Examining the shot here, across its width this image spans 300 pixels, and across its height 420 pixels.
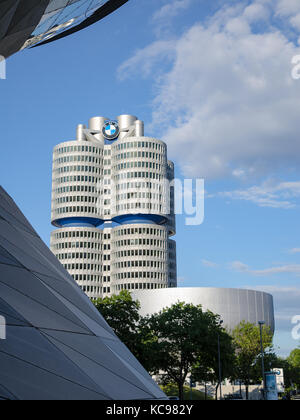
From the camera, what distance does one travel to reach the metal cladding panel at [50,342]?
8.55 meters

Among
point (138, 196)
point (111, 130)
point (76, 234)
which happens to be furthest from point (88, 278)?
point (111, 130)

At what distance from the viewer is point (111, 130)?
18812 cm

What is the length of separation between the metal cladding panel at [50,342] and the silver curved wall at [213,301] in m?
113

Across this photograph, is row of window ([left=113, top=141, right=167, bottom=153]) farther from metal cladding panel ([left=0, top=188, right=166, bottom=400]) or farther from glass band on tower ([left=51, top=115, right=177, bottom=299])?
metal cladding panel ([left=0, top=188, right=166, bottom=400])

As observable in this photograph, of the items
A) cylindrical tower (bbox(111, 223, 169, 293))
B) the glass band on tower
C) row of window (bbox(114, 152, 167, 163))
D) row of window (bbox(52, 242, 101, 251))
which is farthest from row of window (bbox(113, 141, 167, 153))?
row of window (bbox(52, 242, 101, 251))

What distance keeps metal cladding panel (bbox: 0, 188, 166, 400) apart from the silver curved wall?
113 metres

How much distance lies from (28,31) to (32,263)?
7.60m

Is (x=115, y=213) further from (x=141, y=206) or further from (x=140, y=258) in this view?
(x=140, y=258)

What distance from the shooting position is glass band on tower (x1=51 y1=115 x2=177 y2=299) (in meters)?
164

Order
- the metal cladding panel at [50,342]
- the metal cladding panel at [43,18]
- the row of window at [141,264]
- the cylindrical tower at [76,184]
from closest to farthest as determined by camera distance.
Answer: the metal cladding panel at [50,342]
the metal cladding panel at [43,18]
the row of window at [141,264]
the cylindrical tower at [76,184]

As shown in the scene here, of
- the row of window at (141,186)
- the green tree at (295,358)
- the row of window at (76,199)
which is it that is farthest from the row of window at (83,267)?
the green tree at (295,358)

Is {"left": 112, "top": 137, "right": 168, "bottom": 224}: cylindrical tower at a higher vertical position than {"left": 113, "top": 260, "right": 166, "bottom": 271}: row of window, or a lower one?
higher

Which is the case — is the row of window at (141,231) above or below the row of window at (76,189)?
below

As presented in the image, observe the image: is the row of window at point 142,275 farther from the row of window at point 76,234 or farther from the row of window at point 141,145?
the row of window at point 141,145
